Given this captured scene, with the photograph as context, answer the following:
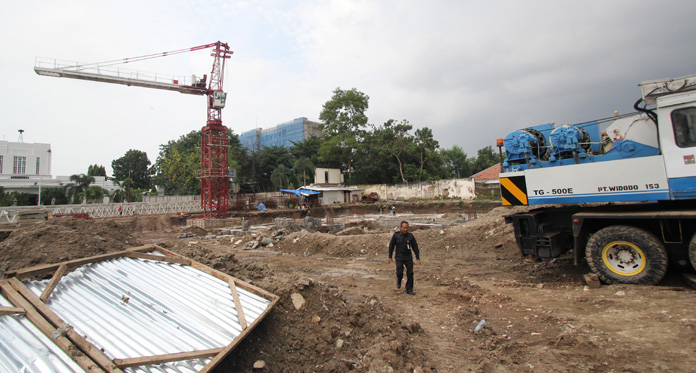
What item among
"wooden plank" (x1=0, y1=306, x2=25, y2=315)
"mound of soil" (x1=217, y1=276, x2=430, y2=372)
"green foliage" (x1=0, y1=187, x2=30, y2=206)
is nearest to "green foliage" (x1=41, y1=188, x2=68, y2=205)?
"green foliage" (x1=0, y1=187, x2=30, y2=206)

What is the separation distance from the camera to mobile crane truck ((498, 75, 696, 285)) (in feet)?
17.2

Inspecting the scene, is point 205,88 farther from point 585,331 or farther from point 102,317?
point 585,331

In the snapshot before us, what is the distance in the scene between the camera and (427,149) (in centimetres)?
4184

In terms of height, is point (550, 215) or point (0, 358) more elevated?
point (550, 215)

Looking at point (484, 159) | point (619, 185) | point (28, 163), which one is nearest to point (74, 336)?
point (619, 185)

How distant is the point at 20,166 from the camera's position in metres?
47.2

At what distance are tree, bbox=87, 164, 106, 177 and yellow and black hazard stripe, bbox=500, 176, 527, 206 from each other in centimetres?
7025

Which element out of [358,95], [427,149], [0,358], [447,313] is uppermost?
[358,95]

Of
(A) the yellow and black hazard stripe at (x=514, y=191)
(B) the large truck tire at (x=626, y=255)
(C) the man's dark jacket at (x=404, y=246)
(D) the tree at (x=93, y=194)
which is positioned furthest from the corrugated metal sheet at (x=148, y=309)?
(D) the tree at (x=93, y=194)

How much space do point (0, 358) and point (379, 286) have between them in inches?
237

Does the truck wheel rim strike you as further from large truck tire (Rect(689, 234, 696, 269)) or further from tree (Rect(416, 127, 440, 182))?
tree (Rect(416, 127, 440, 182))

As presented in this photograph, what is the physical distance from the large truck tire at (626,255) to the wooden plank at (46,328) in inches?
287

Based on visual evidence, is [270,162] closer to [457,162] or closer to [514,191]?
[457,162]

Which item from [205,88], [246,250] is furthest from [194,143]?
[246,250]
